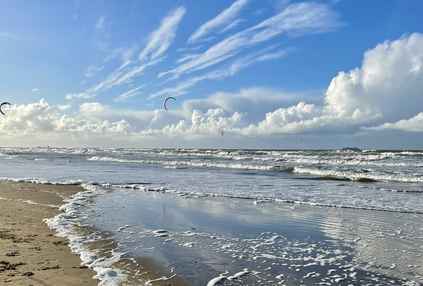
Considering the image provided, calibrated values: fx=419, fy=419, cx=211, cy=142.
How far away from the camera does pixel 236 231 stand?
364 inches

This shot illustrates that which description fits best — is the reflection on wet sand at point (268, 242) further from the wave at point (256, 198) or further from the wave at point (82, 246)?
the wave at point (256, 198)

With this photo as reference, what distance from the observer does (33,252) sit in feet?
23.0

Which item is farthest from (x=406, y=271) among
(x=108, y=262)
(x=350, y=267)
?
(x=108, y=262)

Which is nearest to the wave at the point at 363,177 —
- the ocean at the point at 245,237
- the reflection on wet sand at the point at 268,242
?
the ocean at the point at 245,237

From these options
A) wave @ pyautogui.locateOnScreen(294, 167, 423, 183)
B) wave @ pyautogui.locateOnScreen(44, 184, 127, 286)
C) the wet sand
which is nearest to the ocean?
wave @ pyautogui.locateOnScreen(44, 184, 127, 286)

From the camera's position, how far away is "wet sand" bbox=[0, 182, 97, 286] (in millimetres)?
5703

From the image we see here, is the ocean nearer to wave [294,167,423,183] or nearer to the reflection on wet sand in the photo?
the reflection on wet sand

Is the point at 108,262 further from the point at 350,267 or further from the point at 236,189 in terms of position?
the point at 236,189

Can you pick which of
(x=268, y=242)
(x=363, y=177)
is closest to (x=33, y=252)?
(x=268, y=242)

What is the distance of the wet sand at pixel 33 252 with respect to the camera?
225 inches

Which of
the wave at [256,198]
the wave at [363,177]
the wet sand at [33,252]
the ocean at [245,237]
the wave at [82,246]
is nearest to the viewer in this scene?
the wet sand at [33,252]

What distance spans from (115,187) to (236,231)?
10300mm

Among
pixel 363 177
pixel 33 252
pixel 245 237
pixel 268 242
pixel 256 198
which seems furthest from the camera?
pixel 363 177

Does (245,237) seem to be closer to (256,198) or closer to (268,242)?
(268,242)
